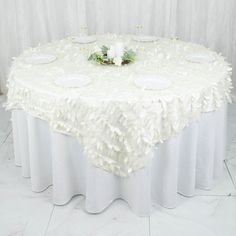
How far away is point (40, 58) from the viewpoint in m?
2.39

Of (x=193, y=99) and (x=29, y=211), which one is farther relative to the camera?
(x=29, y=211)

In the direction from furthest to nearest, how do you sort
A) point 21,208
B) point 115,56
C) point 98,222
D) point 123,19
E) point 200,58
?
point 123,19 → point 200,58 → point 115,56 → point 21,208 → point 98,222

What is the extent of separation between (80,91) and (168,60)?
0.72m

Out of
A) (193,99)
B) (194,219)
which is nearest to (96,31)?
(193,99)

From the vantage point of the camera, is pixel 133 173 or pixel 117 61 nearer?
pixel 133 173

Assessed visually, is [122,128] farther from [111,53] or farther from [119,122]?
[111,53]

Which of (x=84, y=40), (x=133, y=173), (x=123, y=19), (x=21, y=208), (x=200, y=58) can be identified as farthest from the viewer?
(x=123, y=19)

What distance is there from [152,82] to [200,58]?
1.73ft

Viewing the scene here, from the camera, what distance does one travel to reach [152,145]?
184cm

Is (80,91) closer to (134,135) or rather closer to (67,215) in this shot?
(134,135)

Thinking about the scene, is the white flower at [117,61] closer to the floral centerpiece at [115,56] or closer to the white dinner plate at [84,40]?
the floral centerpiece at [115,56]
